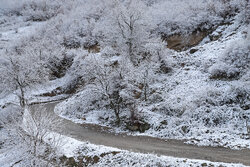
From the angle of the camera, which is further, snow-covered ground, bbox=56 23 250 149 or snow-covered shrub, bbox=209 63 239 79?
snow-covered shrub, bbox=209 63 239 79

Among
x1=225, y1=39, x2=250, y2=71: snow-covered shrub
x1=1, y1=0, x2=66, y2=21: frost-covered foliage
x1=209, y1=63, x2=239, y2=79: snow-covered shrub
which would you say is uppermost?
x1=1, y1=0, x2=66, y2=21: frost-covered foliage

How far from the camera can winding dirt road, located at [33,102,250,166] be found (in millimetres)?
14164

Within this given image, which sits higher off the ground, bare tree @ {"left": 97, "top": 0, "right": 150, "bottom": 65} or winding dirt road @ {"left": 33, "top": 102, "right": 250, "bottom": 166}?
bare tree @ {"left": 97, "top": 0, "right": 150, "bottom": 65}

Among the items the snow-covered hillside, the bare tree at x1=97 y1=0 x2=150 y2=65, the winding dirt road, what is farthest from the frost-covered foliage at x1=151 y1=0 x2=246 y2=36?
the winding dirt road

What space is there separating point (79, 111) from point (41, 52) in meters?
24.3

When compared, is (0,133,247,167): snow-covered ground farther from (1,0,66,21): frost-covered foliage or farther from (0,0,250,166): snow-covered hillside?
(1,0,66,21): frost-covered foliage

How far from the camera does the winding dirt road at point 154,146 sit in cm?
1416

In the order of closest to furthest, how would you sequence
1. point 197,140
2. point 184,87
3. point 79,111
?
point 197,140 → point 184,87 → point 79,111

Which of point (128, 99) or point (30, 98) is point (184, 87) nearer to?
point (128, 99)

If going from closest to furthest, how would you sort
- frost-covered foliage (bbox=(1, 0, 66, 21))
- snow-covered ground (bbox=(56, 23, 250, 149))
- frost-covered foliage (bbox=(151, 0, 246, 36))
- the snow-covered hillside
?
snow-covered ground (bbox=(56, 23, 250, 149)), the snow-covered hillside, frost-covered foliage (bbox=(151, 0, 246, 36)), frost-covered foliage (bbox=(1, 0, 66, 21))

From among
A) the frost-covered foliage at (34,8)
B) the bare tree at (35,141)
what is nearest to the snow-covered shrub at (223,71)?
the bare tree at (35,141)

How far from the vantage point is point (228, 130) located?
17188mm

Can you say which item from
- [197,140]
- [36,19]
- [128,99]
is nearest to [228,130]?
[197,140]

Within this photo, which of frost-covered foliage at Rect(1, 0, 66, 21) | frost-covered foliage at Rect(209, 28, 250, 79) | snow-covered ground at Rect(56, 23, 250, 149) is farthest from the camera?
frost-covered foliage at Rect(1, 0, 66, 21)
